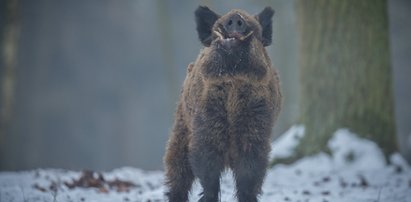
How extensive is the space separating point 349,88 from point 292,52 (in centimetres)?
1436

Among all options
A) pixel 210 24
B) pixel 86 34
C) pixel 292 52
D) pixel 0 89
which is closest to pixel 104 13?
pixel 86 34

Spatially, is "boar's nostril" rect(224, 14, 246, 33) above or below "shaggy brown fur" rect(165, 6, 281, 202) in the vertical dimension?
above

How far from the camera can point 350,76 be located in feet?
A: 30.5

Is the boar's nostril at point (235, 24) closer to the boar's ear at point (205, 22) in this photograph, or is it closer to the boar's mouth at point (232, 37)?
the boar's mouth at point (232, 37)

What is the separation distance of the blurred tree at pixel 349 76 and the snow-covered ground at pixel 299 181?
20 cm

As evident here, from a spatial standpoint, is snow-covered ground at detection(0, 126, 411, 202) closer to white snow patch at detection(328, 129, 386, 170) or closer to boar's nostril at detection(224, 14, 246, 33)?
white snow patch at detection(328, 129, 386, 170)

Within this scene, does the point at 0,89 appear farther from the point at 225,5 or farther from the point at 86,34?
the point at 225,5

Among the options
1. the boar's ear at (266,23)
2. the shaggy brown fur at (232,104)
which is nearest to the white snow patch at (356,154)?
the shaggy brown fur at (232,104)

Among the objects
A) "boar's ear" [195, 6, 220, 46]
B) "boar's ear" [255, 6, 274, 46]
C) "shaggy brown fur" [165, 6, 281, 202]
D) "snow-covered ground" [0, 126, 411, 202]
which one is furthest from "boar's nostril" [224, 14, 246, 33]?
"snow-covered ground" [0, 126, 411, 202]

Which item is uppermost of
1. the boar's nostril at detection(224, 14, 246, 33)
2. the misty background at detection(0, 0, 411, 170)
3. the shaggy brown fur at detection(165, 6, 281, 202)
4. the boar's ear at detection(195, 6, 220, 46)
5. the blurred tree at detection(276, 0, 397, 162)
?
the misty background at detection(0, 0, 411, 170)

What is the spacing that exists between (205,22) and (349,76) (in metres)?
4.25

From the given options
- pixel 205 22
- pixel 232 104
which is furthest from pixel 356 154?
pixel 205 22

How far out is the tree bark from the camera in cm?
927

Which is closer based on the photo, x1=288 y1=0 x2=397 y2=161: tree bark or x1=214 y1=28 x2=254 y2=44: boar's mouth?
x1=214 y1=28 x2=254 y2=44: boar's mouth
